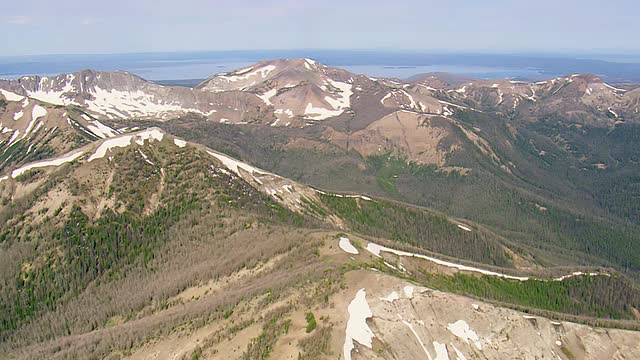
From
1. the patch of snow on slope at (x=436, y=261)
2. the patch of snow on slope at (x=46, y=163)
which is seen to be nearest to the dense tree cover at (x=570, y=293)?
the patch of snow on slope at (x=436, y=261)

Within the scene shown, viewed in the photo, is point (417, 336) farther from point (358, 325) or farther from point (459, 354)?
point (358, 325)

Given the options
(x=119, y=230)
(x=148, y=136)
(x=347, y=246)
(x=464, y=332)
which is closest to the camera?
(x=464, y=332)

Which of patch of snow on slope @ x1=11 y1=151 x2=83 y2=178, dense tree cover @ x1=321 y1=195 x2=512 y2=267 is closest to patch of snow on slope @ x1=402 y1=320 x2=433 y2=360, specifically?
dense tree cover @ x1=321 y1=195 x2=512 y2=267

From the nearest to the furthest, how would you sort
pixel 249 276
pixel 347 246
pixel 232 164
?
pixel 347 246
pixel 249 276
pixel 232 164

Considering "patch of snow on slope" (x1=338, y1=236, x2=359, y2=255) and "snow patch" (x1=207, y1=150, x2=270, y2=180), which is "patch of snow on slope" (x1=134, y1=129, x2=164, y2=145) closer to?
"snow patch" (x1=207, y1=150, x2=270, y2=180)

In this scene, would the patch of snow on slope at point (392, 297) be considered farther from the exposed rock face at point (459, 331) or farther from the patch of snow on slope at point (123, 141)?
the patch of snow on slope at point (123, 141)

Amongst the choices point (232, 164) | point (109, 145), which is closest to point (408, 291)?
point (232, 164)
